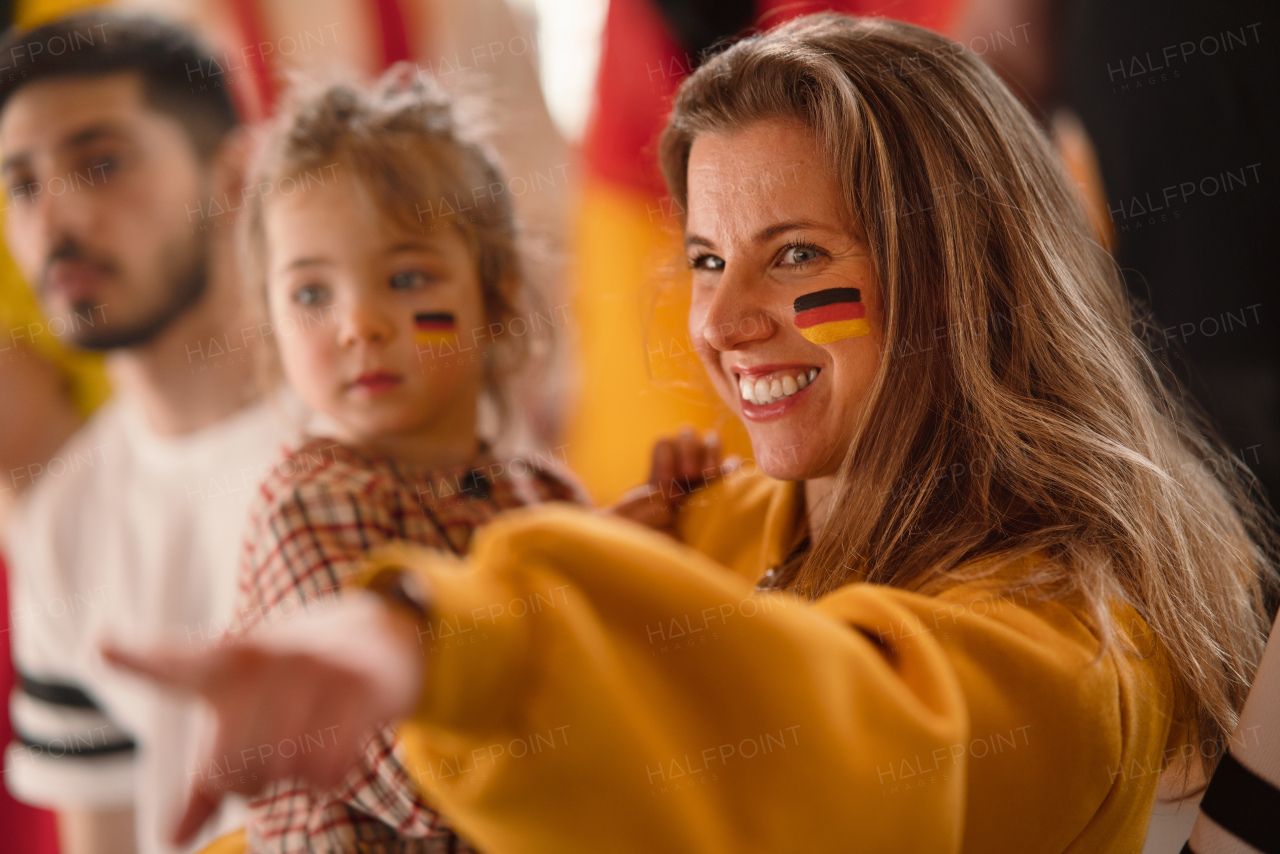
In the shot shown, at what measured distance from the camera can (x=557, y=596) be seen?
0.32m

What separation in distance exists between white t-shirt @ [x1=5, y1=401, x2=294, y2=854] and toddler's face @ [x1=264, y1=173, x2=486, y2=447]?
308mm

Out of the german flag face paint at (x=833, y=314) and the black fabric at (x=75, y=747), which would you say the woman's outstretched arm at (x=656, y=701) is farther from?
the black fabric at (x=75, y=747)

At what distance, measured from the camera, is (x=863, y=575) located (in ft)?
1.69

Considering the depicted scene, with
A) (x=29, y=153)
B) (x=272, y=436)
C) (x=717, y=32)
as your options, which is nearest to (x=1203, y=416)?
(x=717, y=32)

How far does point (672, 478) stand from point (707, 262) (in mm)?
233

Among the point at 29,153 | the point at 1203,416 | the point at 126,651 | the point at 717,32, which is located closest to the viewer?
the point at 126,651

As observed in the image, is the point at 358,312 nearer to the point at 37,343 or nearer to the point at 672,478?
the point at 672,478

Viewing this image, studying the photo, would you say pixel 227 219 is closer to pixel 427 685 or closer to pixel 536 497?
pixel 536 497

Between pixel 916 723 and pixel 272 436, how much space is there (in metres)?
0.84

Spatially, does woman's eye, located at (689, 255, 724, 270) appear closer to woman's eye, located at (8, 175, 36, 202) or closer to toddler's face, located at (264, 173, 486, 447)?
toddler's face, located at (264, 173, 486, 447)

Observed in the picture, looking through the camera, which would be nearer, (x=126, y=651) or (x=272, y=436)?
(x=126, y=651)

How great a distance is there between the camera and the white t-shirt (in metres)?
0.98

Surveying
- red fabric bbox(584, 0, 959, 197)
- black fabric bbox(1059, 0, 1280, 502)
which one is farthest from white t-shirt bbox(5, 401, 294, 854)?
black fabric bbox(1059, 0, 1280, 502)

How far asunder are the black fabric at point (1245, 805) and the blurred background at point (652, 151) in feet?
1.37
